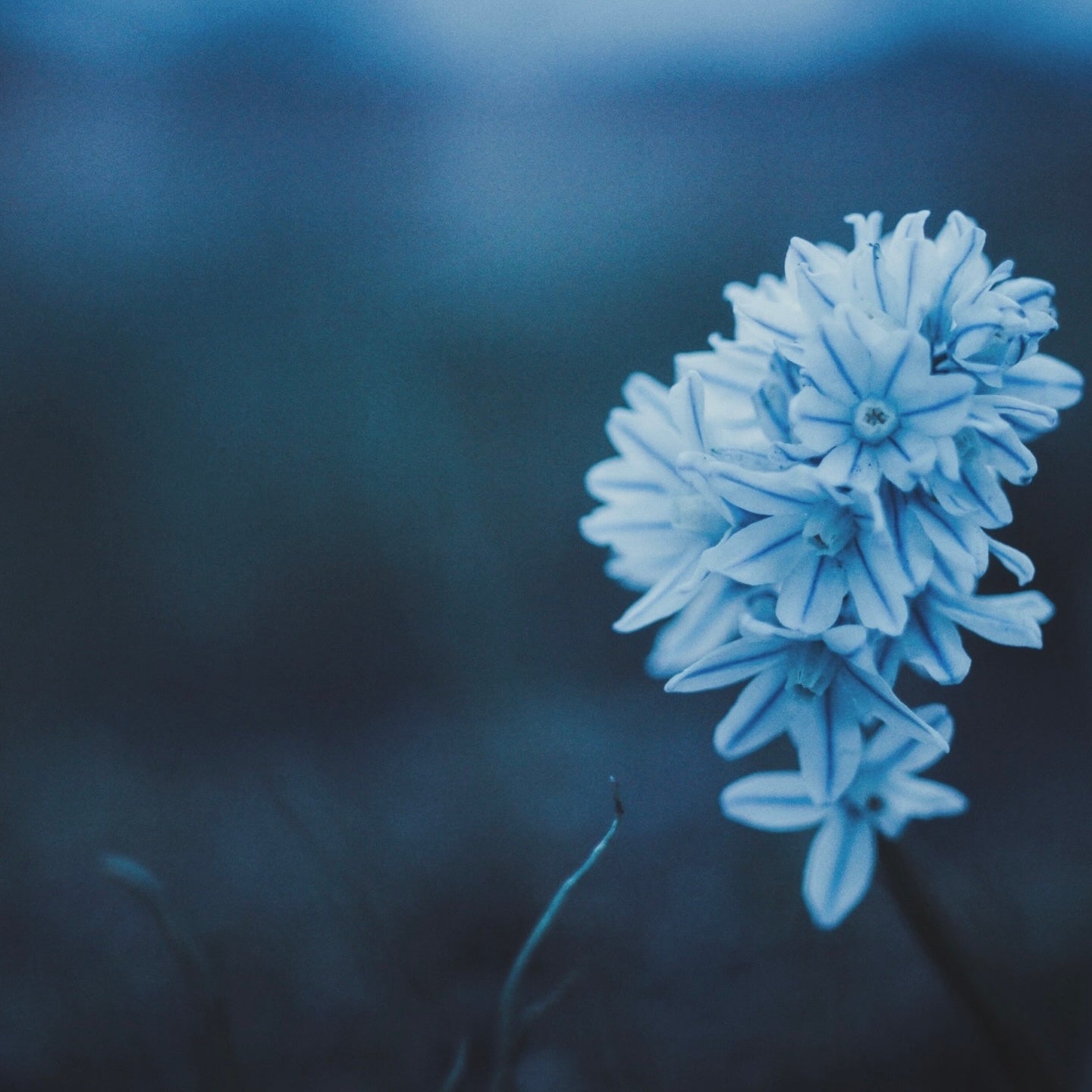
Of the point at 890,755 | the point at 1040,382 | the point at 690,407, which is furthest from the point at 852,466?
the point at 890,755

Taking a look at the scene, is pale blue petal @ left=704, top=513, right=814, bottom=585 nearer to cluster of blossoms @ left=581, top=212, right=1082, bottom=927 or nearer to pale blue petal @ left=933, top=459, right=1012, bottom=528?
cluster of blossoms @ left=581, top=212, right=1082, bottom=927

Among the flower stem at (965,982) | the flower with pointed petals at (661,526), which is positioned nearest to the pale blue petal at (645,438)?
the flower with pointed petals at (661,526)

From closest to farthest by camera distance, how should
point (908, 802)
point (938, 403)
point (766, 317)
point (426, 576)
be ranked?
1. point (938, 403)
2. point (766, 317)
3. point (908, 802)
4. point (426, 576)

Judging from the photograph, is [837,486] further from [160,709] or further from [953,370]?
[160,709]

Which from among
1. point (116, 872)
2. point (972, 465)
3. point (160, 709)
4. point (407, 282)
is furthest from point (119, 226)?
point (972, 465)

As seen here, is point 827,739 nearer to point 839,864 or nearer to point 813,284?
point 839,864

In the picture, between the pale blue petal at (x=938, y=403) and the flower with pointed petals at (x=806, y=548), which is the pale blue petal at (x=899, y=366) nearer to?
the pale blue petal at (x=938, y=403)
